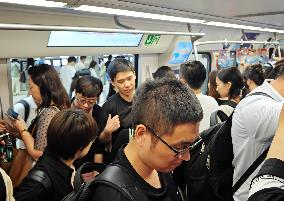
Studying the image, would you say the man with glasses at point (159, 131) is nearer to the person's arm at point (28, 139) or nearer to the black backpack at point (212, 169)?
the black backpack at point (212, 169)

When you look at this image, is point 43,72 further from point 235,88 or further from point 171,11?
point 235,88

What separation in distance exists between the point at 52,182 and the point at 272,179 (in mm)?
1106

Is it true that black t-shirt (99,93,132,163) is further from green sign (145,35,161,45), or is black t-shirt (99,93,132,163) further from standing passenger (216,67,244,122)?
green sign (145,35,161,45)

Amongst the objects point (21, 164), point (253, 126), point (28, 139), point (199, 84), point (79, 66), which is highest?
point (79, 66)

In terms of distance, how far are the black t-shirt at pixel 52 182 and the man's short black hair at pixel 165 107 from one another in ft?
2.31

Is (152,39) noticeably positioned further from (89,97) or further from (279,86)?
(279,86)

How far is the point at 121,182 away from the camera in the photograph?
3.71 ft

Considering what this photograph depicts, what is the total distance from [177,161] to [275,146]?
15.2 inches

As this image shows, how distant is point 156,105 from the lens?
1.21 m

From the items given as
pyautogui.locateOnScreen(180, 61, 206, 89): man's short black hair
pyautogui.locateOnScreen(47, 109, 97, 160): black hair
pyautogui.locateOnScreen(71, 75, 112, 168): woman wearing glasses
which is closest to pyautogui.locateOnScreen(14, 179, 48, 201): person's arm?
pyautogui.locateOnScreen(47, 109, 97, 160): black hair

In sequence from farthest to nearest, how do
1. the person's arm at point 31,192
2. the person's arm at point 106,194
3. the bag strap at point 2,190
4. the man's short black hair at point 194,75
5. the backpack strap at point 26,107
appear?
the backpack strap at point 26,107 → the man's short black hair at point 194,75 → the person's arm at point 31,192 → the bag strap at point 2,190 → the person's arm at point 106,194

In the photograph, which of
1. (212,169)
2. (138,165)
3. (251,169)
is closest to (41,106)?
(212,169)

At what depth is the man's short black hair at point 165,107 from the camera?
1.20m

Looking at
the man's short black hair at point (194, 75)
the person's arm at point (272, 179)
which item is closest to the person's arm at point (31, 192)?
the person's arm at point (272, 179)
